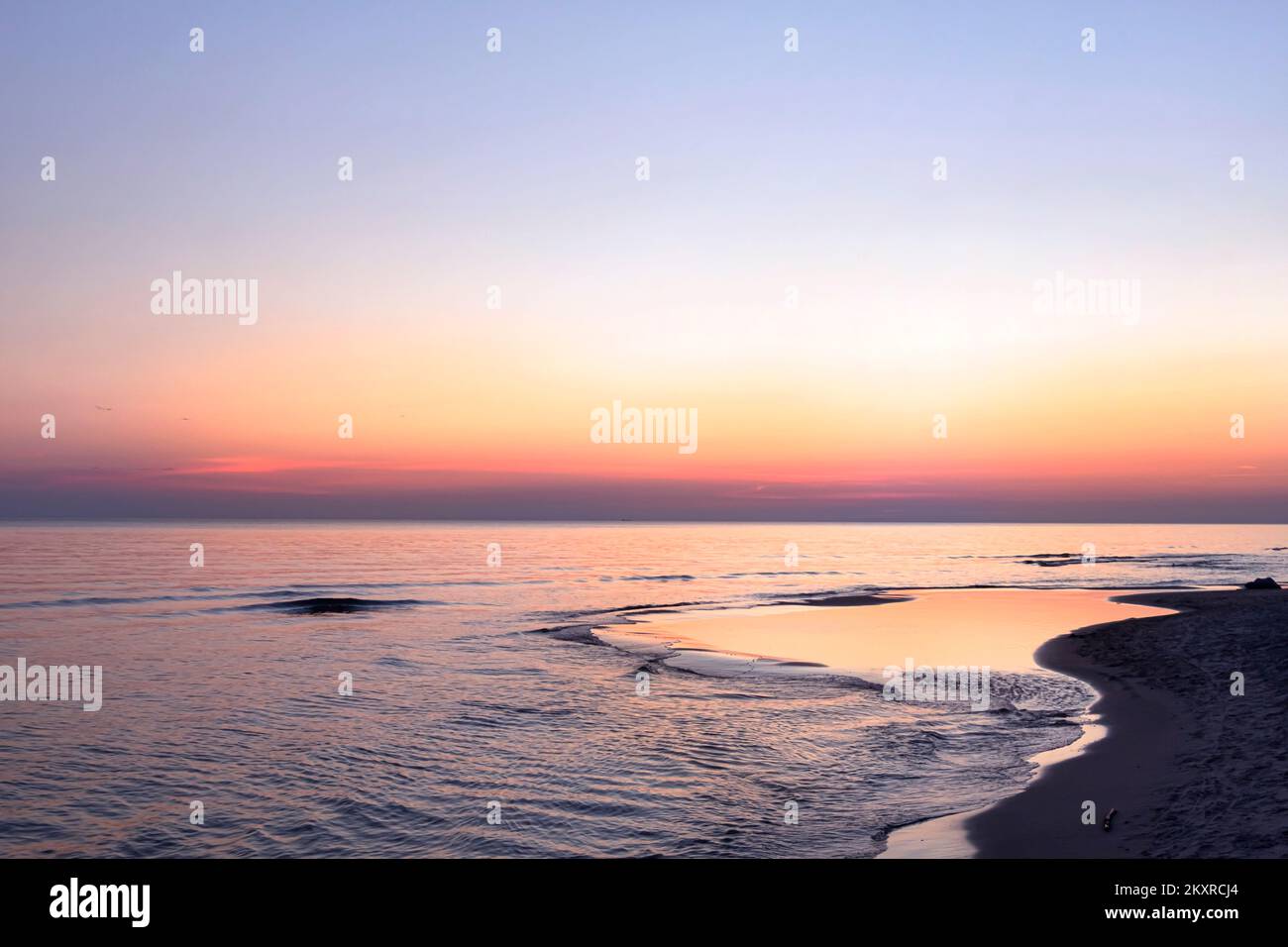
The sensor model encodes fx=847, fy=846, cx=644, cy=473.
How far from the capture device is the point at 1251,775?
12.5 meters

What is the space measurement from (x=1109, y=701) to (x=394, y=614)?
111ft

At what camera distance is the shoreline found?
1062cm

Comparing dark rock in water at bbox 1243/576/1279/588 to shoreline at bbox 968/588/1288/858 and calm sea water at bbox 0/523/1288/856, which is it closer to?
shoreline at bbox 968/588/1288/858

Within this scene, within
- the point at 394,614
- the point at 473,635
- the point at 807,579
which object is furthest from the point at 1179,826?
the point at 807,579

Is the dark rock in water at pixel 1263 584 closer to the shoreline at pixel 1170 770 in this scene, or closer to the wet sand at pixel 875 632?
the wet sand at pixel 875 632

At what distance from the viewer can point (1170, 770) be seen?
1384 centimetres

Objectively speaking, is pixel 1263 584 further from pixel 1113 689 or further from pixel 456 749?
pixel 456 749

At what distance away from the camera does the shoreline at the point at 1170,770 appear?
418 inches
